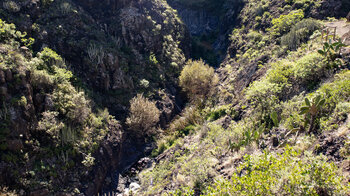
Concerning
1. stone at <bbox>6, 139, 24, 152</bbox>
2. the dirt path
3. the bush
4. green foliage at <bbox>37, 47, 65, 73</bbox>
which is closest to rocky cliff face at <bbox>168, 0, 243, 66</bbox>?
the bush

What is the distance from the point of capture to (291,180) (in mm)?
4320

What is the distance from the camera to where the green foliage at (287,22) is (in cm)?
1744

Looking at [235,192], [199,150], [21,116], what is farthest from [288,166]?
[21,116]

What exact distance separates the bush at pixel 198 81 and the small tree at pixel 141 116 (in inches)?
178

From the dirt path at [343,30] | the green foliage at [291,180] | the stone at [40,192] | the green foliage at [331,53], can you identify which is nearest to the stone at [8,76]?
the stone at [40,192]

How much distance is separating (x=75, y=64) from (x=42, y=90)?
13.5ft

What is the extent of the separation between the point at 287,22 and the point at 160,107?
12382mm

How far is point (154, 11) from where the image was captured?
2300 cm

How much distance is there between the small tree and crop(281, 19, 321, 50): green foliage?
10.4m

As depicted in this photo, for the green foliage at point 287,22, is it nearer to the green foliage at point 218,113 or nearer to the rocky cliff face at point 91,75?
the rocky cliff face at point 91,75

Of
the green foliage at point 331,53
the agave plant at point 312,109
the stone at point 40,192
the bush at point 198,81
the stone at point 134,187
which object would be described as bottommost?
the agave plant at point 312,109

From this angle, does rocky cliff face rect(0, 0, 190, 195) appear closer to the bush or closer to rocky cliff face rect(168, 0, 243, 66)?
the bush

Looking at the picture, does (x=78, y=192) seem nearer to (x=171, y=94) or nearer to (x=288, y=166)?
(x=288, y=166)

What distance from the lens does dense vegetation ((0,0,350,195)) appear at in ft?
19.9
